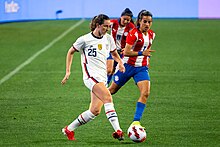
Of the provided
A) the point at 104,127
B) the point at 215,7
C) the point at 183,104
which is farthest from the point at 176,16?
the point at 104,127

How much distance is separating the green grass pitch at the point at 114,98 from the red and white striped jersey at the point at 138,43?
107cm

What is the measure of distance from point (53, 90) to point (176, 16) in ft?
79.0

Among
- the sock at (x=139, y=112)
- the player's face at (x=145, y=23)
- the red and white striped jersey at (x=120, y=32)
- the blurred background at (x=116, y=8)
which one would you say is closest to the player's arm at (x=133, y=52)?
the player's face at (x=145, y=23)

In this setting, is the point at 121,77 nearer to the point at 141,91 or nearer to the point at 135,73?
the point at 135,73

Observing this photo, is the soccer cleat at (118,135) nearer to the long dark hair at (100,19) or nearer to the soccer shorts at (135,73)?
the soccer shorts at (135,73)

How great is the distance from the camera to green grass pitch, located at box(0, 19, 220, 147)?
11.5 m

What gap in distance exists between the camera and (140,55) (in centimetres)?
1190

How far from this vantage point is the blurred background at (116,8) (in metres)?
38.8

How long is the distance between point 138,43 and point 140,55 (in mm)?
290

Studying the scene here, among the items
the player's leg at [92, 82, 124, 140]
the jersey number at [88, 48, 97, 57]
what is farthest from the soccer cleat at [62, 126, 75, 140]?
the jersey number at [88, 48, 97, 57]

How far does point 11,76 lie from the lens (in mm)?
19094

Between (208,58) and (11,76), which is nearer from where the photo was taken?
(11,76)

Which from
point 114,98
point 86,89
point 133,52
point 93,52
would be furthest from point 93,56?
point 86,89

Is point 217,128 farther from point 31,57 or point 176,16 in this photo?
point 176,16
